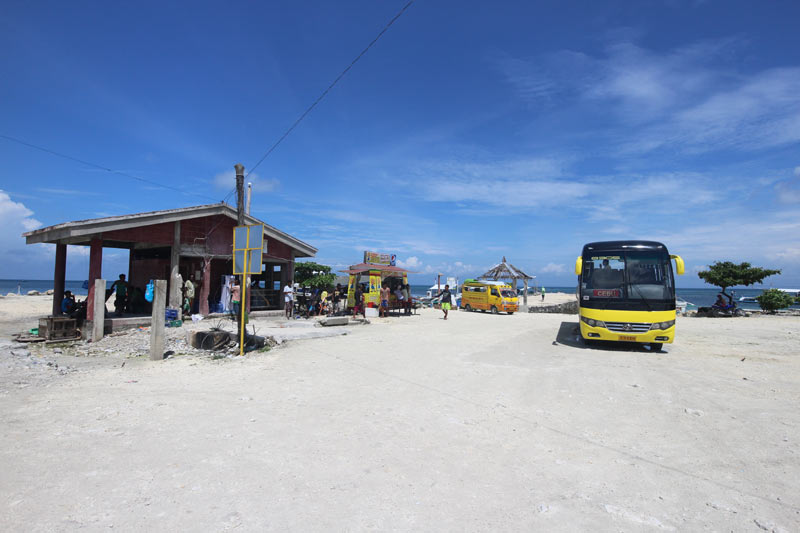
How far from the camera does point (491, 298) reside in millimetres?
26984

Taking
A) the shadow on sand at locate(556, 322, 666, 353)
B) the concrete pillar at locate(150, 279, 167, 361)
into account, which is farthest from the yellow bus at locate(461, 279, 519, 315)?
the concrete pillar at locate(150, 279, 167, 361)

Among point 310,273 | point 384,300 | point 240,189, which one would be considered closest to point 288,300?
point 384,300

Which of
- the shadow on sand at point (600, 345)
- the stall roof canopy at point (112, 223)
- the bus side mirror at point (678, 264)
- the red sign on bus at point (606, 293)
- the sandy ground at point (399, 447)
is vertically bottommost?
the sandy ground at point (399, 447)

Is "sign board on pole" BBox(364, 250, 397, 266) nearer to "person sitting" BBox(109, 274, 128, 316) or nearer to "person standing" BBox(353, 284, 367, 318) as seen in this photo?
"person standing" BBox(353, 284, 367, 318)

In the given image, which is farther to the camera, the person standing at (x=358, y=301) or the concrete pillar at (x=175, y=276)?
the person standing at (x=358, y=301)

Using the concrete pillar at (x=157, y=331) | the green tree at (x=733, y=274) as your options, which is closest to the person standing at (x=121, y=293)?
the concrete pillar at (x=157, y=331)

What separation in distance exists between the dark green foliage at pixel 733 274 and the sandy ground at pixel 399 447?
20.9 meters

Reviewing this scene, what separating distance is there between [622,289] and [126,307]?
62.5 feet

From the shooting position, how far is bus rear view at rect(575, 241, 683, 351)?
10922 millimetres

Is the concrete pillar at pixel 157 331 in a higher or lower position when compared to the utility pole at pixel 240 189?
lower

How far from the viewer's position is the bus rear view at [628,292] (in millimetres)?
10922

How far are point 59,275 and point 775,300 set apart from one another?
118 feet

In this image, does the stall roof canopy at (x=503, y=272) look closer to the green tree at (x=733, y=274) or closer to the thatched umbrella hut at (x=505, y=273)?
the thatched umbrella hut at (x=505, y=273)

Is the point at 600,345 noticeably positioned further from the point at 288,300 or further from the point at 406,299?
the point at 288,300
